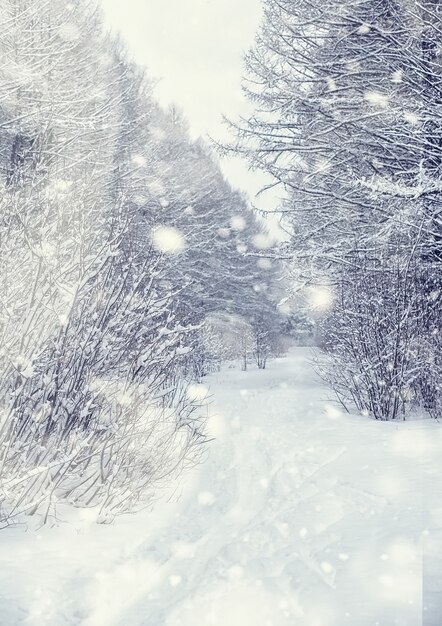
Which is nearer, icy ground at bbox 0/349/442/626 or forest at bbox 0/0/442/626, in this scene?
icy ground at bbox 0/349/442/626

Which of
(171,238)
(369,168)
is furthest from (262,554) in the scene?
(171,238)

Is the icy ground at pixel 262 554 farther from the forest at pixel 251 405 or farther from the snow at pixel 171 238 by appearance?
the snow at pixel 171 238

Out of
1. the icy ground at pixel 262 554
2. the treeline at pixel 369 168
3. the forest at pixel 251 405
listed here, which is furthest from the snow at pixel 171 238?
the icy ground at pixel 262 554

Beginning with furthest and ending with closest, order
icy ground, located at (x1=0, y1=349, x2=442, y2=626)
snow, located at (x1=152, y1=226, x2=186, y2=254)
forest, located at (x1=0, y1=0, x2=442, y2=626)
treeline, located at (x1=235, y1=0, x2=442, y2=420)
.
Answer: snow, located at (x1=152, y1=226, x2=186, y2=254), treeline, located at (x1=235, y1=0, x2=442, y2=420), forest, located at (x1=0, y1=0, x2=442, y2=626), icy ground, located at (x1=0, y1=349, x2=442, y2=626)

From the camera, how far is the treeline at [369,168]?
24.2 feet

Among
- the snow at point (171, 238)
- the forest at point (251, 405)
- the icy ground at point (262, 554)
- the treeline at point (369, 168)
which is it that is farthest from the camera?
the snow at point (171, 238)

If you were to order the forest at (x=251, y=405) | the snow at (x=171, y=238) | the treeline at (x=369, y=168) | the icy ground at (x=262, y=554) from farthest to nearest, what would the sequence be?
the snow at (x=171, y=238) → the treeline at (x=369, y=168) → the forest at (x=251, y=405) → the icy ground at (x=262, y=554)

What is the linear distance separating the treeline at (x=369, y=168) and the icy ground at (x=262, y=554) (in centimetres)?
219

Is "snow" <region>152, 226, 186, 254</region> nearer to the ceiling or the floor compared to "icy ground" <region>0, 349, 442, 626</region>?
nearer to the ceiling

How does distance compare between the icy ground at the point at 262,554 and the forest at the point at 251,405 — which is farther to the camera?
the forest at the point at 251,405

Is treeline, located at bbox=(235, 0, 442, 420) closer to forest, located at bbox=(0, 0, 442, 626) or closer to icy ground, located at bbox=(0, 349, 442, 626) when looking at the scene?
forest, located at bbox=(0, 0, 442, 626)

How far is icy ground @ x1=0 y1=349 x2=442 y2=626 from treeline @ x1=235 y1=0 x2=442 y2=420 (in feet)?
7.20

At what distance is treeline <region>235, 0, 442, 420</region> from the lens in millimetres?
7383

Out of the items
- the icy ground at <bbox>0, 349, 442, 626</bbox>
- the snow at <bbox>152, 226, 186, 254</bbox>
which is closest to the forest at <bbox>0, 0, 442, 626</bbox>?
the icy ground at <bbox>0, 349, 442, 626</bbox>
